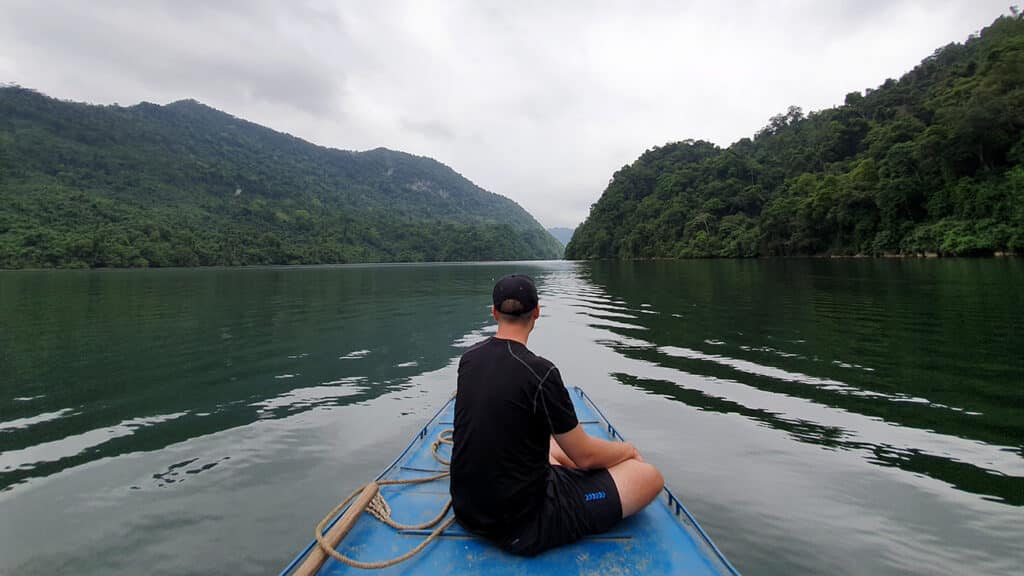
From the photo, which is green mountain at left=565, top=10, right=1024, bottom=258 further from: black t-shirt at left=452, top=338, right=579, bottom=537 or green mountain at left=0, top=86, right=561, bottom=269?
green mountain at left=0, top=86, right=561, bottom=269

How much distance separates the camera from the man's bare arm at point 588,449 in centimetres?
325

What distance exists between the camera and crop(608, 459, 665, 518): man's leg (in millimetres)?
3492

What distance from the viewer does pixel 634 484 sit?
356 cm

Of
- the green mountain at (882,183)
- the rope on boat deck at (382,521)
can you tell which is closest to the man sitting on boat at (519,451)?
the rope on boat deck at (382,521)

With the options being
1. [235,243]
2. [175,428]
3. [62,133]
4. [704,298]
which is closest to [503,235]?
[235,243]

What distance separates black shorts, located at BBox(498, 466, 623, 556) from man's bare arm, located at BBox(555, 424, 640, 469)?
0.13 meters

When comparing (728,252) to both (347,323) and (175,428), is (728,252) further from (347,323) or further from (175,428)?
(175,428)

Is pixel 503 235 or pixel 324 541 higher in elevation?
pixel 503 235

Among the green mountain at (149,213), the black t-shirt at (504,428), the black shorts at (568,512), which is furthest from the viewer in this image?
the green mountain at (149,213)

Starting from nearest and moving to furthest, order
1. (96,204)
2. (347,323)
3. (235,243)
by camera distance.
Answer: (347,323), (96,204), (235,243)

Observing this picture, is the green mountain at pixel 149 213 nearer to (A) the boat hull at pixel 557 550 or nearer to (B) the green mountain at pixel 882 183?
(B) the green mountain at pixel 882 183

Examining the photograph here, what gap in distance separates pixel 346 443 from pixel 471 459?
474 centimetres

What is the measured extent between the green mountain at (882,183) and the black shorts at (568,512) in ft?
199

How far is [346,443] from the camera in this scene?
7004 mm
